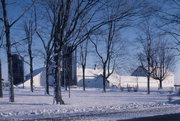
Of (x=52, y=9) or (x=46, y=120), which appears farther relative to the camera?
(x=52, y=9)

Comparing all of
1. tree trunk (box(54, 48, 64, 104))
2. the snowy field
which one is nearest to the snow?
the snowy field

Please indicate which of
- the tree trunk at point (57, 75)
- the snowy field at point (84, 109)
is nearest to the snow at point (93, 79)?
the snowy field at point (84, 109)

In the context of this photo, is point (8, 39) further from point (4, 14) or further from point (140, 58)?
point (140, 58)

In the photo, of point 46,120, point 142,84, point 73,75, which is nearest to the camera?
point 46,120

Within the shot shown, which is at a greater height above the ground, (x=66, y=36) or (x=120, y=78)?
(x=66, y=36)

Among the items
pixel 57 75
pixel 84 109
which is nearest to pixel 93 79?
pixel 57 75


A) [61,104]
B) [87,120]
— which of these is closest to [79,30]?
[61,104]

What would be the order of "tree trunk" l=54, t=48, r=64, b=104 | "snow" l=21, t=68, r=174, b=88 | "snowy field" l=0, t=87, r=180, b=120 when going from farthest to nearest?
"snow" l=21, t=68, r=174, b=88, "tree trunk" l=54, t=48, r=64, b=104, "snowy field" l=0, t=87, r=180, b=120

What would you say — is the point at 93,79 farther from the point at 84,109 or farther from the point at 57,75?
the point at 84,109

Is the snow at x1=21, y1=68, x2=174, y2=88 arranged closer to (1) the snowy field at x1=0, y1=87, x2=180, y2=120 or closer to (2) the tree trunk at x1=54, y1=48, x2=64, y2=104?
(1) the snowy field at x1=0, y1=87, x2=180, y2=120

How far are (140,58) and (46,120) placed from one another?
29.9 meters

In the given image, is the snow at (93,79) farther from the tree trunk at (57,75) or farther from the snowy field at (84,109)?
the tree trunk at (57,75)

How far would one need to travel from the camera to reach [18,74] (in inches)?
2392

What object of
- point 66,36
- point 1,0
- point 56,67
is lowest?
point 56,67
